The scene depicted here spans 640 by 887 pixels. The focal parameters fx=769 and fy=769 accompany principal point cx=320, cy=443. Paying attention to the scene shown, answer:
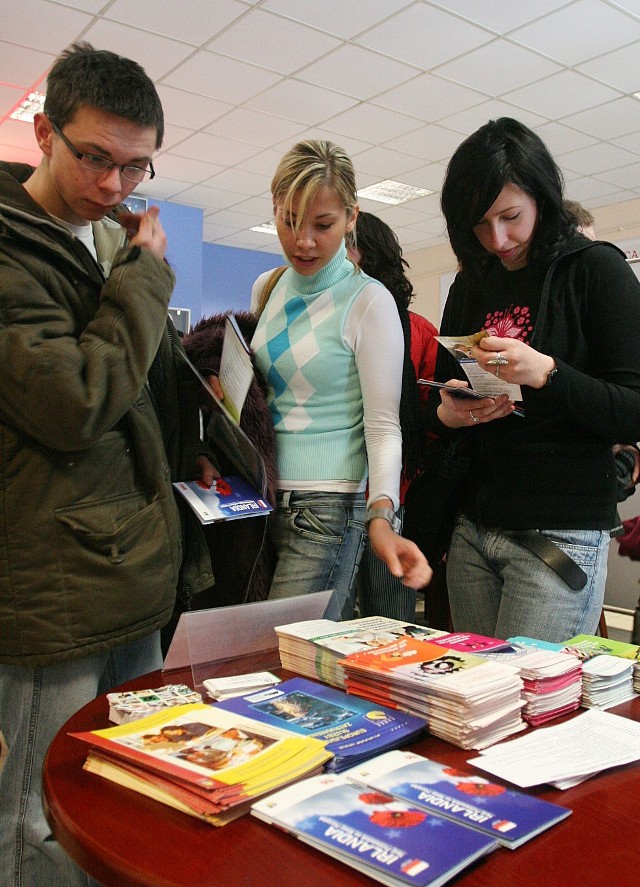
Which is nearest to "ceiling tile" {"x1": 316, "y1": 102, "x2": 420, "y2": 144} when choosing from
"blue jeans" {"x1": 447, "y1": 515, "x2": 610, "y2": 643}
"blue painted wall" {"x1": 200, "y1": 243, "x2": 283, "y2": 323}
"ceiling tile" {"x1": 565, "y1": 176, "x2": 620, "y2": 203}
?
"ceiling tile" {"x1": 565, "y1": 176, "x2": 620, "y2": 203}

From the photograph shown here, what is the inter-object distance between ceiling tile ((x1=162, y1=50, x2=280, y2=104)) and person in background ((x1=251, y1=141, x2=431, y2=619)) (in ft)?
11.7

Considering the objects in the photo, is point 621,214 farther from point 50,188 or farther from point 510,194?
point 50,188

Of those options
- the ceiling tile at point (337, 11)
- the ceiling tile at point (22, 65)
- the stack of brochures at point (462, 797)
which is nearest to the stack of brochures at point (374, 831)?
the stack of brochures at point (462, 797)

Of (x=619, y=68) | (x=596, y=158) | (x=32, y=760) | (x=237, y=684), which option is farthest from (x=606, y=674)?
(x=596, y=158)

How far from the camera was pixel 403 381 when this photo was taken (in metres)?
1.61

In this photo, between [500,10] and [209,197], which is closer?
[500,10]

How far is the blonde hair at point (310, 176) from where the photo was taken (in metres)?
1.53

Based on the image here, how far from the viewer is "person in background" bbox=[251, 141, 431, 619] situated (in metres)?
1.53

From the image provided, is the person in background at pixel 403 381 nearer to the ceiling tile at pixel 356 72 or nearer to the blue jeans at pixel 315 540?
the blue jeans at pixel 315 540

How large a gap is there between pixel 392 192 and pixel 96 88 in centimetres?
653

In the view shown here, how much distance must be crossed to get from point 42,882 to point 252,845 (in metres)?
0.63

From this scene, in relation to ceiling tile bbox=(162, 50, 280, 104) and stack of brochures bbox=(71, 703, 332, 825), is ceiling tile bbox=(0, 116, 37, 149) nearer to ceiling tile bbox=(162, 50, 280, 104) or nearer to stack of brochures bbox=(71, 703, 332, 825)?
ceiling tile bbox=(162, 50, 280, 104)

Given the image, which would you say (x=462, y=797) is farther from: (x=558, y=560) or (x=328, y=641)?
(x=558, y=560)

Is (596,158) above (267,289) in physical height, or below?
above
